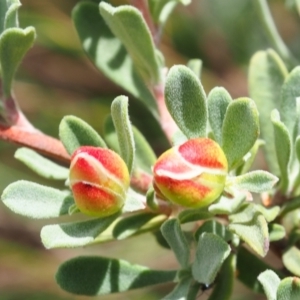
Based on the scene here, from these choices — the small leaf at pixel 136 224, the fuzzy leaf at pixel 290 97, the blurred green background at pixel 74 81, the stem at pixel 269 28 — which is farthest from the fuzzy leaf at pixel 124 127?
the blurred green background at pixel 74 81

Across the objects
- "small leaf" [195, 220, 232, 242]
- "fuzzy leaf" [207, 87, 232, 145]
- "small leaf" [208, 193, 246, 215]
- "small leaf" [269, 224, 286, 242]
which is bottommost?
"small leaf" [269, 224, 286, 242]

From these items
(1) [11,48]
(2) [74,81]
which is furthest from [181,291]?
(2) [74,81]

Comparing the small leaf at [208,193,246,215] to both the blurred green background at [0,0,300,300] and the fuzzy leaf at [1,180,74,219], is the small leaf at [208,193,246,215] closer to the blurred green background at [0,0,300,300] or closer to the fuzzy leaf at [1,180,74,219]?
the fuzzy leaf at [1,180,74,219]

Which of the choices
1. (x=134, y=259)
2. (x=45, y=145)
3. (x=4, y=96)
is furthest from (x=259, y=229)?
(x=134, y=259)

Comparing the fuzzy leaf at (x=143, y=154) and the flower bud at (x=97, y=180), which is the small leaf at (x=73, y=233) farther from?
Answer: the fuzzy leaf at (x=143, y=154)

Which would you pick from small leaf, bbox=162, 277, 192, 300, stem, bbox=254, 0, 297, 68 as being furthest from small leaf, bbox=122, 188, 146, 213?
stem, bbox=254, 0, 297, 68

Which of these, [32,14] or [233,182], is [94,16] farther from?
[32,14]
